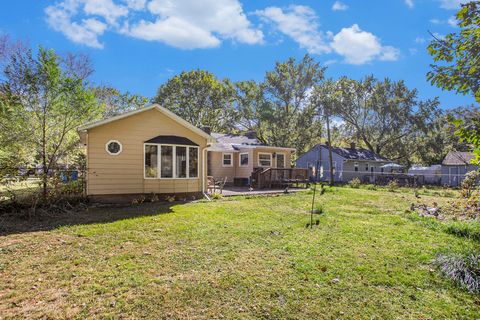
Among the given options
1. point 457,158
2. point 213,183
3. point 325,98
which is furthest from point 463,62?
point 457,158

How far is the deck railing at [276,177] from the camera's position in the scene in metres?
17.3

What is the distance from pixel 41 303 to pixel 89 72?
64.7 ft

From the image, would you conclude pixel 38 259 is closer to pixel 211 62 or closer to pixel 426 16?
pixel 426 16

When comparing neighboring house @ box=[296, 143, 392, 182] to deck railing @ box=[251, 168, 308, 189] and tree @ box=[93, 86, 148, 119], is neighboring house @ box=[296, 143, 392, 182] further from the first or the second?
tree @ box=[93, 86, 148, 119]

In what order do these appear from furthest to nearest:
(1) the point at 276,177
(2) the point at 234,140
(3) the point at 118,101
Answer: (3) the point at 118,101, (2) the point at 234,140, (1) the point at 276,177

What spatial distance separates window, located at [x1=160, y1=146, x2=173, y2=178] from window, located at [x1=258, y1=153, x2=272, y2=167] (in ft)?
32.4

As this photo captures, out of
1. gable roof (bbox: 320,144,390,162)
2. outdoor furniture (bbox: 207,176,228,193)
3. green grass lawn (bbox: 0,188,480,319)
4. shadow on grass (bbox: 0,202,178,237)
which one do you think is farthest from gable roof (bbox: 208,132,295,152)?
green grass lawn (bbox: 0,188,480,319)

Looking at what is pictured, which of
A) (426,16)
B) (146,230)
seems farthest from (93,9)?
(426,16)

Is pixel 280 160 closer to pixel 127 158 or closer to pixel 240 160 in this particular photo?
pixel 240 160

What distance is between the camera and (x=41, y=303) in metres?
3.11

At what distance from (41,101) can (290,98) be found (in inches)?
1129

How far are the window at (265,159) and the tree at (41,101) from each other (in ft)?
41.4

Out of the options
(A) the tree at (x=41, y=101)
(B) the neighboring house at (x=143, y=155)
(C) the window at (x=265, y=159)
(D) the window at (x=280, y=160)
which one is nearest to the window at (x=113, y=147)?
(B) the neighboring house at (x=143, y=155)

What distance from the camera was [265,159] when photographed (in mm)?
20531
